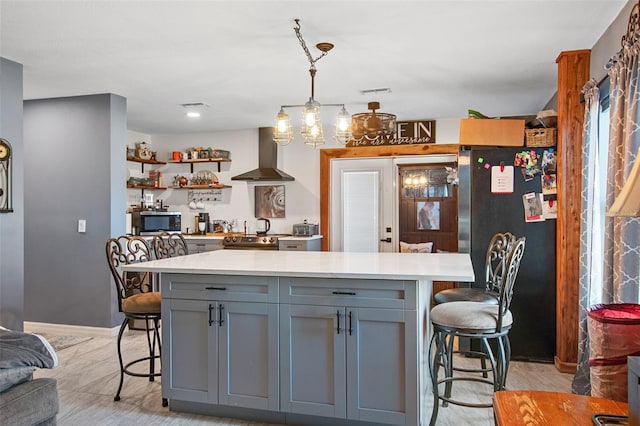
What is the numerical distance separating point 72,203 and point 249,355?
311cm

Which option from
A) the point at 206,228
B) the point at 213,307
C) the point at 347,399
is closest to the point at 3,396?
the point at 213,307

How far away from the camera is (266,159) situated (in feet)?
21.5

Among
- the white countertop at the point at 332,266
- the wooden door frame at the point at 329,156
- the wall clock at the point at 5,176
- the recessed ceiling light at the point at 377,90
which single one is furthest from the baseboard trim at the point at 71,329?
the recessed ceiling light at the point at 377,90

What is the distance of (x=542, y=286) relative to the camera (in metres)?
3.83

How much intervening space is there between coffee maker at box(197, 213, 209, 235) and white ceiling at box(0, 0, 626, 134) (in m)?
2.04

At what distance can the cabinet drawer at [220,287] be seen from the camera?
2.66 metres

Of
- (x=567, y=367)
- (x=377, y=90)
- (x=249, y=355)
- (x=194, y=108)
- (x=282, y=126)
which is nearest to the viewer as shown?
(x=249, y=355)

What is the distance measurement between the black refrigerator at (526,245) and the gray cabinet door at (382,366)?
1740 millimetres

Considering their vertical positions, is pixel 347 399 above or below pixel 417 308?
below

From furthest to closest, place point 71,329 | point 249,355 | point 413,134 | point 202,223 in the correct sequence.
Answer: point 202,223, point 413,134, point 71,329, point 249,355

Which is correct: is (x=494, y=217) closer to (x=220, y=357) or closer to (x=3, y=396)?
(x=220, y=357)

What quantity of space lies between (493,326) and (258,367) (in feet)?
4.31

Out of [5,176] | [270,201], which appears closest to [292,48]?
[5,176]

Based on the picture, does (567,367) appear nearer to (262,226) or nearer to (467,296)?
(467,296)
